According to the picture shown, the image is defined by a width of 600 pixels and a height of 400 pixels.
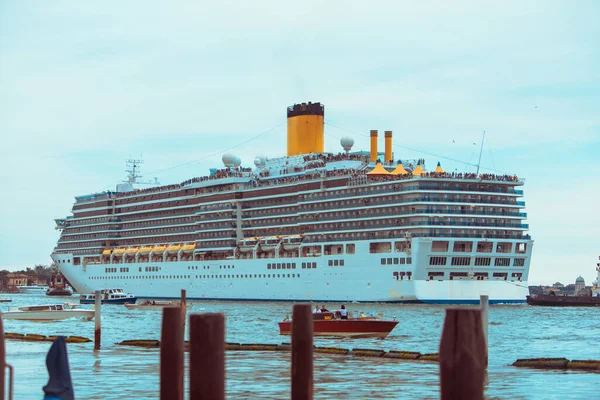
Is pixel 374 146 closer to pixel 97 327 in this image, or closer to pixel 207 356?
pixel 97 327

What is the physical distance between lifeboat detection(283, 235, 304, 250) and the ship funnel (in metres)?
13.8

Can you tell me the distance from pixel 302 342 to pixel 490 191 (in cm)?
7167

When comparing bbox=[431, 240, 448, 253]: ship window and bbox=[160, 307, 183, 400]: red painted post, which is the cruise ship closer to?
bbox=[431, 240, 448, 253]: ship window

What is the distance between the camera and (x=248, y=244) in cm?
9694

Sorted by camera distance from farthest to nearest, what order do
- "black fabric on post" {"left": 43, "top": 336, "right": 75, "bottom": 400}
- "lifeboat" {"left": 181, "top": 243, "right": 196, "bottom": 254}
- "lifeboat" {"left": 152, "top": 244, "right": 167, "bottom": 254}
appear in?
1. "lifeboat" {"left": 152, "top": 244, "right": 167, "bottom": 254}
2. "lifeboat" {"left": 181, "top": 243, "right": 196, "bottom": 254}
3. "black fabric on post" {"left": 43, "top": 336, "right": 75, "bottom": 400}

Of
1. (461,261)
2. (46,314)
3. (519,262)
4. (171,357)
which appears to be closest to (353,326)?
(46,314)

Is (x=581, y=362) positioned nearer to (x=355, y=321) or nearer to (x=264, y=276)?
(x=355, y=321)

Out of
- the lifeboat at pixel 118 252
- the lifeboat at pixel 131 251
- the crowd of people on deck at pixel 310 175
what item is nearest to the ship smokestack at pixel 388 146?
the crowd of people on deck at pixel 310 175

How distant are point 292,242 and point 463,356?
268 feet

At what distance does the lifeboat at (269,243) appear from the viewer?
93812mm

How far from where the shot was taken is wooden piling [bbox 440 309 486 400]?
10539 millimetres

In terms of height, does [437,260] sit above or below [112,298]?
above

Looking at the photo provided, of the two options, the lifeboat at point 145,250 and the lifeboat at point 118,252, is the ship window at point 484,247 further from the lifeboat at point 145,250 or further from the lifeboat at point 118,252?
the lifeboat at point 118,252

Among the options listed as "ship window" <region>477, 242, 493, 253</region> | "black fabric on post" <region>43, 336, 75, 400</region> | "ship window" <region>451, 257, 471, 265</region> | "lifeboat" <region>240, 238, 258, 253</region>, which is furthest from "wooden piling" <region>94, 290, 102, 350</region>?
"lifeboat" <region>240, 238, 258, 253</region>
